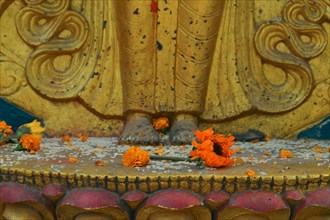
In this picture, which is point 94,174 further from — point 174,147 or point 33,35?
point 33,35

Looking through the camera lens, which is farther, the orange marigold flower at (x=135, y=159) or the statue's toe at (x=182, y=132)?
the statue's toe at (x=182, y=132)

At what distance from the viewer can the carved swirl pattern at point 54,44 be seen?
78.8 inches

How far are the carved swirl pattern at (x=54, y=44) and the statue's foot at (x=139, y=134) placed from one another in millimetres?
232

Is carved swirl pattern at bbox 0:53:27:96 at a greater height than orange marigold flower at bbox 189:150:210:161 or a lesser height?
greater

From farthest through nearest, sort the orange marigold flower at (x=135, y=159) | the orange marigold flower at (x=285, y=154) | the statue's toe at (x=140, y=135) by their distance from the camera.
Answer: the statue's toe at (x=140, y=135), the orange marigold flower at (x=285, y=154), the orange marigold flower at (x=135, y=159)

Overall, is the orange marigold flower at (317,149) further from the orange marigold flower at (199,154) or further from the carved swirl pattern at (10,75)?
the carved swirl pattern at (10,75)

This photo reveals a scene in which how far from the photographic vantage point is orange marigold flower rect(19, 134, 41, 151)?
5.44ft

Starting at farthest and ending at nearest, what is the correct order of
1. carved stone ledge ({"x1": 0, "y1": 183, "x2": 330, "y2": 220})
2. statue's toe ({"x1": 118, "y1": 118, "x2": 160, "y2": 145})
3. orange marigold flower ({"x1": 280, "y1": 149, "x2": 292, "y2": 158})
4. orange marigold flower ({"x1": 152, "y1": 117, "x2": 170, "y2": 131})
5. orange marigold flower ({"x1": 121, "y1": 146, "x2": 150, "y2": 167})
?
1. orange marigold flower ({"x1": 152, "y1": 117, "x2": 170, "y2": 131})
2. statue's toe ({"x1": 118, "y1": 118, "x2": 160, "y2": 145})
3. orange marigold flower ({"x1": 280, "y1": 149, "x2": 292, "y2": 158})
4. orange marigold flower ({"x1": 121, "y1": 146, "x2": 150, "y2": 167})
5. carved stone ledge ({"x1": 0, "y1": 183, "x2": 330, "y2": 220})

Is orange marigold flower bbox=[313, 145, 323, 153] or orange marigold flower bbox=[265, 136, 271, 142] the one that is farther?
orange marigold flower bbox=[265, 136, 271, 142]

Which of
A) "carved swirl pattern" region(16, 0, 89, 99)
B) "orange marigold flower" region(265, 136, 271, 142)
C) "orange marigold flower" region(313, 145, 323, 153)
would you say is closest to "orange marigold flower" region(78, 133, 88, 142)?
"carved swirl pattern" region(16, 0, 89, 99)

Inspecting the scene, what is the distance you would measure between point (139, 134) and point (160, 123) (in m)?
0.12

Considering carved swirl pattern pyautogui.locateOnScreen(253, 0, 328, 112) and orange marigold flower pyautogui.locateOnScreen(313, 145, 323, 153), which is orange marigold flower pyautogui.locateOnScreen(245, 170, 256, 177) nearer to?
orange marigold flower pyautogui.locateOnScreen(313, 145, 323, 153)

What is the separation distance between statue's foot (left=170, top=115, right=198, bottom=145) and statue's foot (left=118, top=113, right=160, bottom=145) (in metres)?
0.05

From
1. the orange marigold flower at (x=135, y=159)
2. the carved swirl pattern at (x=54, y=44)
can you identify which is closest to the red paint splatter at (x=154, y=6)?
the carved swirl pattern at (x=54, y=44)
